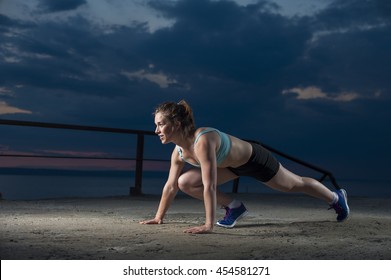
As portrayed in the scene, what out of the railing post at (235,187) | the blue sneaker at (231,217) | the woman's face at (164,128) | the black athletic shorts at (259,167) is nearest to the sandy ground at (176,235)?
the blue sneaker at (231,217)

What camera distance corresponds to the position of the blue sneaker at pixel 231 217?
360cm

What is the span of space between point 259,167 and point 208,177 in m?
0.58

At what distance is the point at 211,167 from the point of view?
3.20 m

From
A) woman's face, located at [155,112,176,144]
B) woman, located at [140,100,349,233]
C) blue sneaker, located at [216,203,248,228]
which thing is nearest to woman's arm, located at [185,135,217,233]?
woman, located at [140,100,349,233]

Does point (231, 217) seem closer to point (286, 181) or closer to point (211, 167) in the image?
point (286, 181)

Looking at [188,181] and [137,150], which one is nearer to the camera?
[188,181]

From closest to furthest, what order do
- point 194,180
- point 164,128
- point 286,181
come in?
→ point 164,128 → point 194,180 → point 286,181

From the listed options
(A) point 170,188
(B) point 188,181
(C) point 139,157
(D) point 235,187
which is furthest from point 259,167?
(D) point 235,187

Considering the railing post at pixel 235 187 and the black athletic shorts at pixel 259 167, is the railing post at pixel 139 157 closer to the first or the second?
the railing post at pixel 235 187

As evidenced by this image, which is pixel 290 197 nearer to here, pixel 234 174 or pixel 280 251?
pixel 234 174

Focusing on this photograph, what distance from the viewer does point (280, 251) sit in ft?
8.79

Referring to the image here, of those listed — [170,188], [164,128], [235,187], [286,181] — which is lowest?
[235,187]

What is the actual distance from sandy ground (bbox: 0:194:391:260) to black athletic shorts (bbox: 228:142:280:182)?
36 cm

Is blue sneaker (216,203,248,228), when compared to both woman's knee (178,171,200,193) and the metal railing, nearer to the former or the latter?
woman's knee (178,171,200,193)
